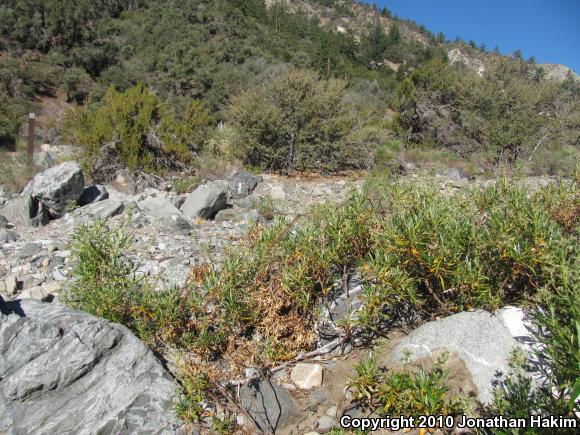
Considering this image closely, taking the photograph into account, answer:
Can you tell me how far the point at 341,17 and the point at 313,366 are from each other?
5560cm

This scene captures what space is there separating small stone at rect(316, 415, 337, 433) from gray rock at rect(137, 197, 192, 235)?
307 centimetres

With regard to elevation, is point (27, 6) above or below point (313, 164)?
above

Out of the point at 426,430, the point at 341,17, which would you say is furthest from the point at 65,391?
the point at 341,17

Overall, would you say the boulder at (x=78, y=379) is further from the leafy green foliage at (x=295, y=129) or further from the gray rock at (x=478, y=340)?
the leafy green foliage at (x=295, y=129)

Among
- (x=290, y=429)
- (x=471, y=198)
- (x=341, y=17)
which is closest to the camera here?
(x=290, y=429)

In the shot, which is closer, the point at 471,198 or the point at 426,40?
the point at 471,198

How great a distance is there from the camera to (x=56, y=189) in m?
5.45

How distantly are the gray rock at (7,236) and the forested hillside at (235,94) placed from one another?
9.20 ft

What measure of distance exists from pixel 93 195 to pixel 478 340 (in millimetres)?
5570

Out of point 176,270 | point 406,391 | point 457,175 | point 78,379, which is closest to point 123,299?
point 78,379

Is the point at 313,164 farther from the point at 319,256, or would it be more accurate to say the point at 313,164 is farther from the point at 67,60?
the point at 67,60

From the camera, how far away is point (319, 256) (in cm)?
272

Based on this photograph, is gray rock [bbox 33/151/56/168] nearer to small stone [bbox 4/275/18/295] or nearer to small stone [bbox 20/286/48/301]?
small stone [bbox 4/275/18/295]

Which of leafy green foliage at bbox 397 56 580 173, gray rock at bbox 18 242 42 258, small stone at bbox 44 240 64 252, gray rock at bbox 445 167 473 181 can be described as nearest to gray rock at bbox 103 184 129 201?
small stone at bbox 44 240 64 252
